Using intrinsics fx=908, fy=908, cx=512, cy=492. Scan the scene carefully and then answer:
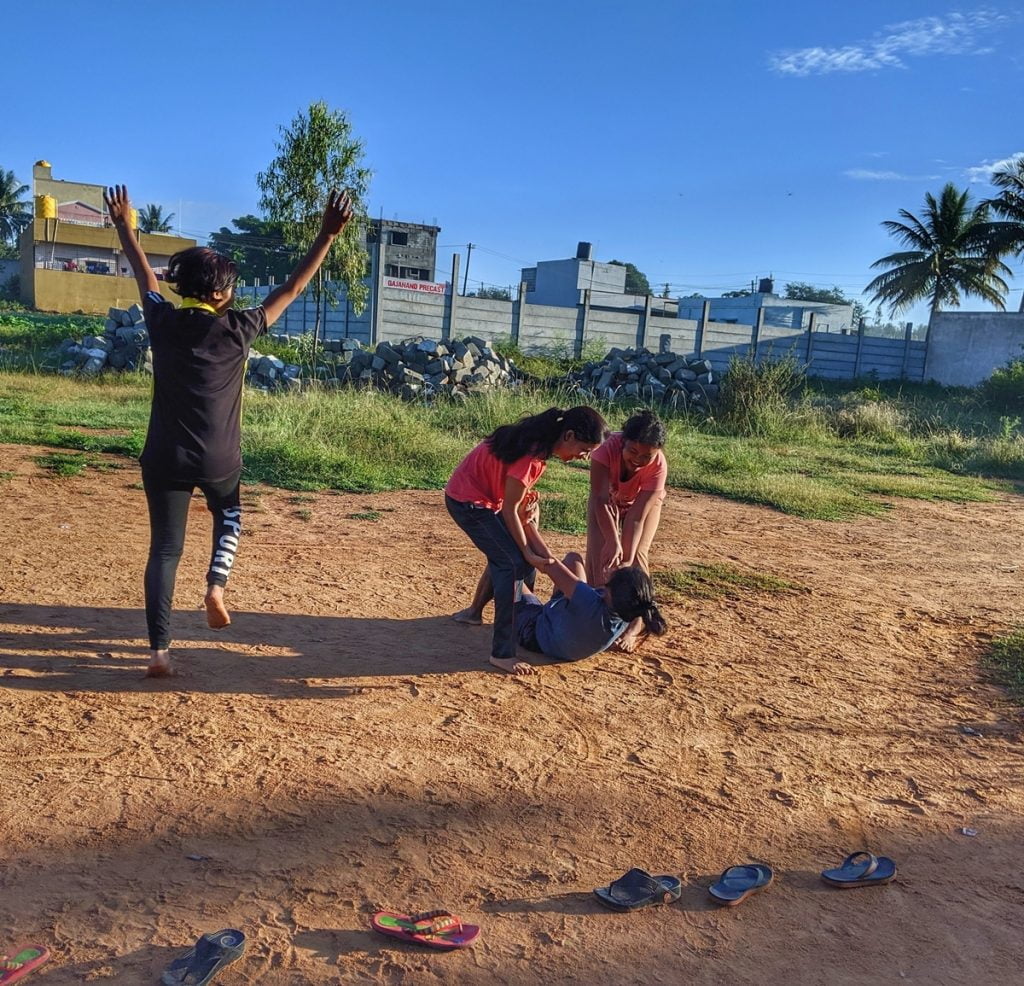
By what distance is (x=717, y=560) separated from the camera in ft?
22.3

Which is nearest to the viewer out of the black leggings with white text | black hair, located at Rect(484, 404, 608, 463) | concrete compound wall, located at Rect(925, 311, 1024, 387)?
the black leggings with white text

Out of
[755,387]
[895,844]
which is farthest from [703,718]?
[755,387]

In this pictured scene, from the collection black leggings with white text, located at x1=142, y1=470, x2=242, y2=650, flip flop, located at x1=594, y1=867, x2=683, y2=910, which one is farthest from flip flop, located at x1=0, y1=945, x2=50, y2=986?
black leggings with white text, located at x1=142, y1=470, x2=242, y2=650

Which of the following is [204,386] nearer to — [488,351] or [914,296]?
[488,351]

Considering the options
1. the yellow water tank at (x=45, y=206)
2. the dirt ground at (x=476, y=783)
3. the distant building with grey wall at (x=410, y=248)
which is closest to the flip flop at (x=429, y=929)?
the dirt ground at (x=476, y=783)

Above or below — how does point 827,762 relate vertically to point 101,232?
below

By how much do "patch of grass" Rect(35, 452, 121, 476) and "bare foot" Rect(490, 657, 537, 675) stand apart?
532 cm

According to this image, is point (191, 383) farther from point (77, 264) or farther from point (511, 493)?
point (77, 264)

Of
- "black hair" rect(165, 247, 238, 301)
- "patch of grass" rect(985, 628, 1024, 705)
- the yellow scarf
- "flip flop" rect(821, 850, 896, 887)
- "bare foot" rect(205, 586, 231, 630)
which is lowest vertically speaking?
"flip flop" rect(821, 850, 896, 887)

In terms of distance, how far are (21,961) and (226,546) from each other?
6.28ft

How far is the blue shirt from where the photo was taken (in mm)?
4258

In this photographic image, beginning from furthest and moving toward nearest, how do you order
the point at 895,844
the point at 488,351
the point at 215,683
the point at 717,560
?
the point at 488,351
the point at 717,560
the point at 215,683
the point at 895,844

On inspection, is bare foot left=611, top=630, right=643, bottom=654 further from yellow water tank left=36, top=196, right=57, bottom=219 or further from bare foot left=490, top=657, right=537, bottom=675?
yellow water tank left=36, top=196, right=57, bottom=219

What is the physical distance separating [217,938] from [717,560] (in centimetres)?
508
